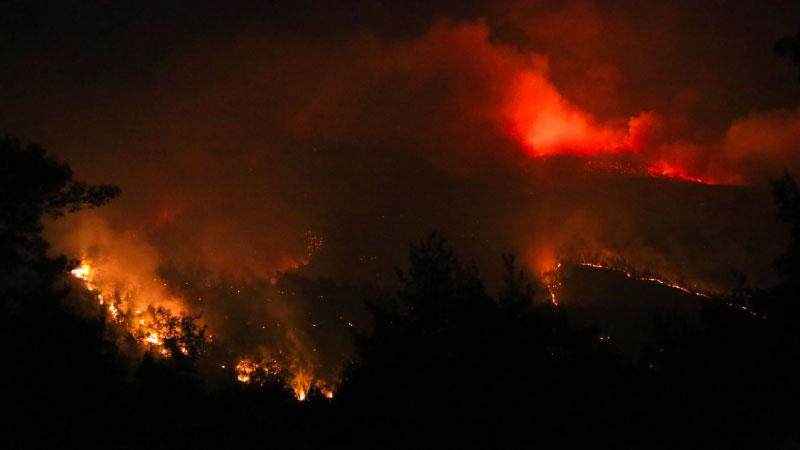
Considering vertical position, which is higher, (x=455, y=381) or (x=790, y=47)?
(x=790, y=47)

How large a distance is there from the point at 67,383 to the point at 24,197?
8.80 m

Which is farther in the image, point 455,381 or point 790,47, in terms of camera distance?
point 455,381

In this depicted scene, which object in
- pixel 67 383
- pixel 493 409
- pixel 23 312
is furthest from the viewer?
pixel 23 312

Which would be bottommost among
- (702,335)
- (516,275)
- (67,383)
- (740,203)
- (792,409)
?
(67,383)

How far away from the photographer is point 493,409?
1411 cm

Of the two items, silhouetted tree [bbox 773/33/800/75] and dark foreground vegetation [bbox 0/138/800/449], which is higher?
silhouetted tree [bbox 773/33/800/75]

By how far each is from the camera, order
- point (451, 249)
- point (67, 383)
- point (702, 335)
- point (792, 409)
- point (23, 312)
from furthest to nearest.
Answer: point (451, 249) → point (23, 312) → point (702, 335) → point (67, 383) → point (792, 409)

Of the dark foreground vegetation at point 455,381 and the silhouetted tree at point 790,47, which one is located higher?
the silhouetted tree at point 790,47

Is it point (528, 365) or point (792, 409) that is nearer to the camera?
point (792, 409)

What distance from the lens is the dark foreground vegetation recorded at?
Answer: 496 inches

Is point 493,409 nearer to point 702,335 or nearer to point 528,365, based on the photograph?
point 528,365

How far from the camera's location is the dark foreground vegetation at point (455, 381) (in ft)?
41.3

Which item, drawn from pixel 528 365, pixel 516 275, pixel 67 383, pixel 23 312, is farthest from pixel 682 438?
pixel 23 312

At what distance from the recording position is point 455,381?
607 inches
